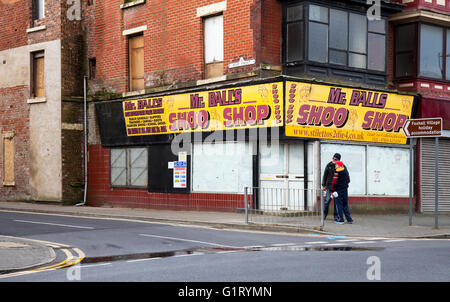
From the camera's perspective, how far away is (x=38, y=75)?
27.8 meters

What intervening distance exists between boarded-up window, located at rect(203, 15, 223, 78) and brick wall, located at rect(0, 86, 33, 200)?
31.4 ft

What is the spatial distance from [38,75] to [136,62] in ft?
16.5

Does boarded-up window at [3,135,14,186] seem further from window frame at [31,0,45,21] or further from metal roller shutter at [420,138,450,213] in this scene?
metal roller shutter at [420,138,450,213]

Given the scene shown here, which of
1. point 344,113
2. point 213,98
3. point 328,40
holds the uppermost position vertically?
point 328,40


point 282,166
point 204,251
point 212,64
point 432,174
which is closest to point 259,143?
point 282,166

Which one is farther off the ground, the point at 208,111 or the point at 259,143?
the point at 208,111

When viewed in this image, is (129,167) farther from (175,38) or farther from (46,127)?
(175,38)

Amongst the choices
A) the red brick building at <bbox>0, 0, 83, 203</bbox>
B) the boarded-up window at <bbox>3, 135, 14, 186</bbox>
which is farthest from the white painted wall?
the boarded-up window at <bbox>3, 135, 14, 186</bbox>

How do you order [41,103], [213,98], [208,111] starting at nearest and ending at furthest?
[213,98], [208,111], [41,103]

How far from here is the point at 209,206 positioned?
73.1 ft

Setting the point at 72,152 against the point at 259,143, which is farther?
the point at 72,152

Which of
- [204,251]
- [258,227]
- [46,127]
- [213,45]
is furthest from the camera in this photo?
[46,127]
